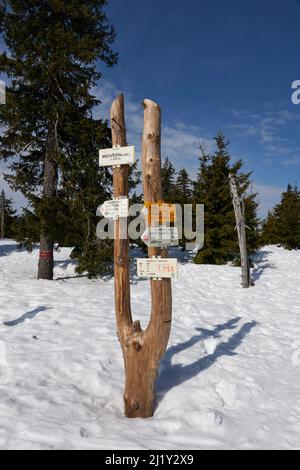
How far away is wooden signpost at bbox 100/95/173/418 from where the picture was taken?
4.12 meters

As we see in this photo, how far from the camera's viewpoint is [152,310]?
13.6 feet

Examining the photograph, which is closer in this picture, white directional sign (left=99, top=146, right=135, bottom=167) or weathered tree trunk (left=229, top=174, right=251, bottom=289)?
white directional sign (left=99, top=146, right=135, bottom=167)

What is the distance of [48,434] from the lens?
3359 mm

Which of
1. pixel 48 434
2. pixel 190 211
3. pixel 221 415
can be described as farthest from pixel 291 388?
pixel 190 211

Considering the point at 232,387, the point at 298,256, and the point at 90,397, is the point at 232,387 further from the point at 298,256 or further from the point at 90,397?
the point at 298,256

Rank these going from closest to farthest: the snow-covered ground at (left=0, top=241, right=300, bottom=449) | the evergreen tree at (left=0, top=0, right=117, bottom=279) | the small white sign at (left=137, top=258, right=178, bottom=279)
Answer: the snow-covered ground at (left=0, top=241, right=300, bottom=449) → the small white sign at (left=137, top=258, right=178, bottom=279) → the evergreen tree at (left=0, top=0, right=117, bottom=279)

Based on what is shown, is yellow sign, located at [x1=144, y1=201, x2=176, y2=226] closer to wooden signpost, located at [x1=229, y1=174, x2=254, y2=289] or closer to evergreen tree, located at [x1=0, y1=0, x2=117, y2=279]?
evergreen tree, located at [x1=0, y1=0, x2=117, y2=279]

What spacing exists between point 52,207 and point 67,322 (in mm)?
4400

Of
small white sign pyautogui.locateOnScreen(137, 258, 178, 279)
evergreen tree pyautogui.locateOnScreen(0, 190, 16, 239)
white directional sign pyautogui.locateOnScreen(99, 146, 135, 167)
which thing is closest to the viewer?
small white sign pyautogui.locateOnScreen(137, 258, 178, 279)

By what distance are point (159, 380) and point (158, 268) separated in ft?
6.95

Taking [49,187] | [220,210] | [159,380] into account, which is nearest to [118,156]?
[159,380]

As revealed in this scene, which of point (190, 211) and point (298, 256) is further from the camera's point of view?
point (298, 256)

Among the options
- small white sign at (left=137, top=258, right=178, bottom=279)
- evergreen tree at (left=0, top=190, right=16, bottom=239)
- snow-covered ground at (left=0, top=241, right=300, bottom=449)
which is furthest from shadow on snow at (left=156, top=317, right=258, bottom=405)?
evergreen tree at (left=0, top=190, right=16, bottom=239)

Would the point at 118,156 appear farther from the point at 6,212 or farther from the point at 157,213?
the point at 6,212
